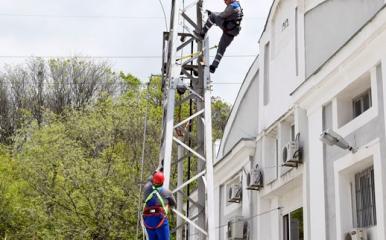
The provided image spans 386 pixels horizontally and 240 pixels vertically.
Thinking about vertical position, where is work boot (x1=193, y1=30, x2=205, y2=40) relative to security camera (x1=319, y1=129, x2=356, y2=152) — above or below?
above

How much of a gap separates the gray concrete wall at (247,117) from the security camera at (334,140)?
5.28 meters

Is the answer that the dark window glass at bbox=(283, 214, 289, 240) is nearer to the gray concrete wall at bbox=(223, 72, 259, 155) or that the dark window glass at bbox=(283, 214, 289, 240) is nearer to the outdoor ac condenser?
the outdoor ac condenser

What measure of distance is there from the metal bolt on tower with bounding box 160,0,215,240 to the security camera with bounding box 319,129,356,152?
1832mm

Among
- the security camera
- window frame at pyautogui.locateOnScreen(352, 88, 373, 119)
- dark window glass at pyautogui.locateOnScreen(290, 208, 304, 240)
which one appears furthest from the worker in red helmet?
dark window glass at pyautogui.locateOnScreen(290, 208, 304, 240)

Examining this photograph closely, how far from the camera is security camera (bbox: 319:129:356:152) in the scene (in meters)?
10.1

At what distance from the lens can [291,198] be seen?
13438 mm

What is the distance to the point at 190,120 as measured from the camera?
1103cm

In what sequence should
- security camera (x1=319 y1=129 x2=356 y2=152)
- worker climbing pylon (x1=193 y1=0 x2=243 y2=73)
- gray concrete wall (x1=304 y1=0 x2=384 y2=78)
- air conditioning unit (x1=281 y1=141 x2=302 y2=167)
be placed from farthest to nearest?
air conditioning unit (x1=281 y1=141 x2=302 y2=167) → worker climbing pylon (x1=193 y1=0 x2=243 y2=73) → gray concrete wall (x1=304 y1=0 x2=384 y2=78) → security camera (x1=319 y1=129 x2=356 y2=152)

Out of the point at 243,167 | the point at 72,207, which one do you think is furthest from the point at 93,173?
the point at 243,167

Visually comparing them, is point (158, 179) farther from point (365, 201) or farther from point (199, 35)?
point (365, 201)

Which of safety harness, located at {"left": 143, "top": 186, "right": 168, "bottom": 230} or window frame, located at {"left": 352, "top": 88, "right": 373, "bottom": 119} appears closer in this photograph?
safety harness, located at {"left": 143, "top": 186, "right": 168, "bottom": 230}

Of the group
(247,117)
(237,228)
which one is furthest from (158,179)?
(247,117)

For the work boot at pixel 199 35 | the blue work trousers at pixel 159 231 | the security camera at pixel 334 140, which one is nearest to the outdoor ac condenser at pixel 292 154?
the security camera at pixel 334 140

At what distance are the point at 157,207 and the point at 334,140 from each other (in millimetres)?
3171
